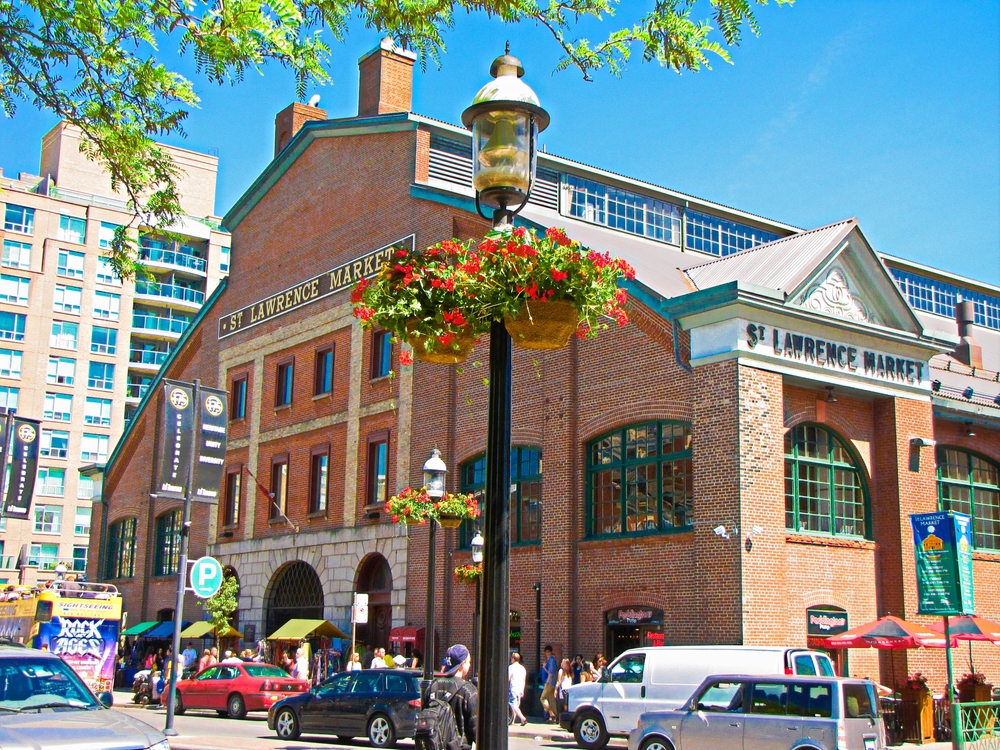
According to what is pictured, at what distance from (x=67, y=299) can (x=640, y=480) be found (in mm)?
57821

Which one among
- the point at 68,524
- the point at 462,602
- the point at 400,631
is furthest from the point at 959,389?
the point at 68,524

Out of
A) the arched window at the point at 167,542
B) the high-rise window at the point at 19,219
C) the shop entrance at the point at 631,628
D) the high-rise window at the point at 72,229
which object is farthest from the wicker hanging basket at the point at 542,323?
the high-rise window at the point at 72,229

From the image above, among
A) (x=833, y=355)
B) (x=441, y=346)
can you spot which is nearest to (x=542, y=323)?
(x=441, y=346)

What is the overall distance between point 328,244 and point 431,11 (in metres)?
27.0

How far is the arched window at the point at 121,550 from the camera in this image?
1773 inches

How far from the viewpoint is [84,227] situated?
74.1 m

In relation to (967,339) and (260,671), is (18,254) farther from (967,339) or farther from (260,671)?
(967,339)

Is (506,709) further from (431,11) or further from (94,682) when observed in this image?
(94,682)

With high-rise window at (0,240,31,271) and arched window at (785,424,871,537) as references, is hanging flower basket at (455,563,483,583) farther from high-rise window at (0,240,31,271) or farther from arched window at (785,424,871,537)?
high-rise window at (0,240,31,271)

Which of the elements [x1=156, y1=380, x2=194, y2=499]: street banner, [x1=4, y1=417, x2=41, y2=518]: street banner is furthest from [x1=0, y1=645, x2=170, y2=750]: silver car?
[x1=4, y1=417, x2=41, y2=518]: street banner

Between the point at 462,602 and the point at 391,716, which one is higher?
the point at 462,602

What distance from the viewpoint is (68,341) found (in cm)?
7250

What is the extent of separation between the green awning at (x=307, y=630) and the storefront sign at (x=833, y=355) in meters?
15.3

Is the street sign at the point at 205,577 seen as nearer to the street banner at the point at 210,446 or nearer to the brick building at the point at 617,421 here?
the street banner at the point at 210,446
